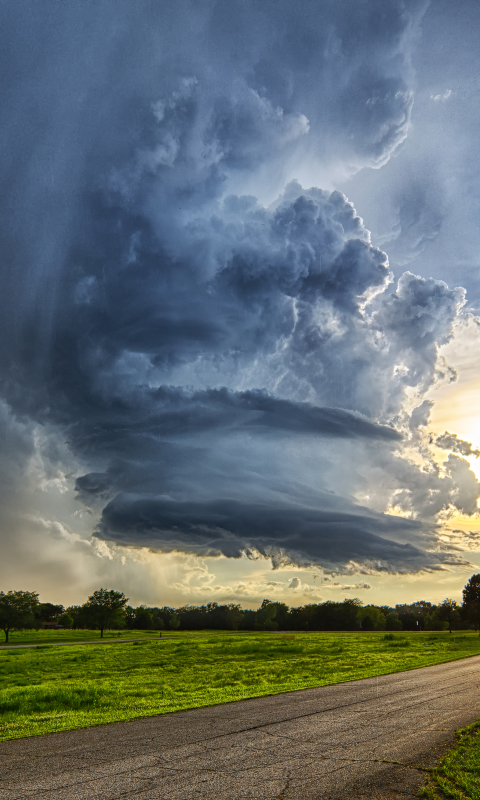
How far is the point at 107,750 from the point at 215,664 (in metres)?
30.5

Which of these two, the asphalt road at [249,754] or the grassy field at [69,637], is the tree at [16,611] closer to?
the grassy field at [69,637]

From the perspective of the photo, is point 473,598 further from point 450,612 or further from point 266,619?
point 266,619

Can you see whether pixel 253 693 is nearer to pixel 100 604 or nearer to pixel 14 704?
pixel 14 704

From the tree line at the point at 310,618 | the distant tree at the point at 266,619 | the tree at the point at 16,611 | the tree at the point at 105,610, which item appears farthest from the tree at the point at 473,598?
the tree at the point at 16,611

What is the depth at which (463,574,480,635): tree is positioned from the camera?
451ft

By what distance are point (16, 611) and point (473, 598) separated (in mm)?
116371

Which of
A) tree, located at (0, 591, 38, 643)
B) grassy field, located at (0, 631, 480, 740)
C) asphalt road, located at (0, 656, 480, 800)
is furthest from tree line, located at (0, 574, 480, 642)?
asphalt road, located at (0, 656, 480, 800)

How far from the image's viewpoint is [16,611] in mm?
93438

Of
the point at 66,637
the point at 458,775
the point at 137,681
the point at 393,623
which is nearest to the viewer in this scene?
the point at 458,775

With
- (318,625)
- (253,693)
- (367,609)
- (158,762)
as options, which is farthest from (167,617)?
(158,762)

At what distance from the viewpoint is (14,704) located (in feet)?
69.2

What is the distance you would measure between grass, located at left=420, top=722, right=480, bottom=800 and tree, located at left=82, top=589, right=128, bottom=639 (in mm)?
107429

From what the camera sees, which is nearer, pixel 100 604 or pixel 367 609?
pixel 100 604

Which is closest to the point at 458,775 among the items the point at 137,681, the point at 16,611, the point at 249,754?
the point at 249,754
